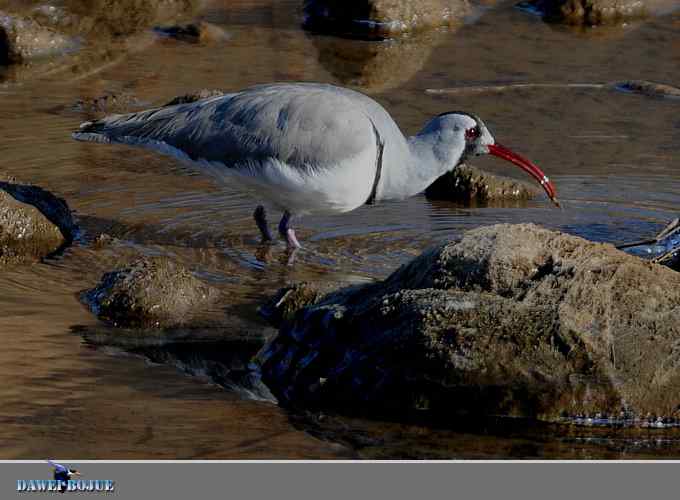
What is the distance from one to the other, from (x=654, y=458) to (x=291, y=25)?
407 inches

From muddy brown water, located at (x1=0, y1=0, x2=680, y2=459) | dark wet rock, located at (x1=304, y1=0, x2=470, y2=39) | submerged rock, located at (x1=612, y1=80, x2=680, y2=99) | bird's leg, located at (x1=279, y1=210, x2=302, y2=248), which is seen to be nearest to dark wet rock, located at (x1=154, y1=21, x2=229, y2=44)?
muddy brown water, located at (x1=0, y1=0, x2=680, y2=459)

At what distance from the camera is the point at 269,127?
29.4 feet

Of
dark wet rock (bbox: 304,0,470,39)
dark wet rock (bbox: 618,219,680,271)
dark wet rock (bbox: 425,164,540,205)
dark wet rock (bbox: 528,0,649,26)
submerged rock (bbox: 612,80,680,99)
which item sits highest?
dark wet rock (bbox: 528,0,649,26)

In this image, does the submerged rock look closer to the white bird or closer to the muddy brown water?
the muddy brown water

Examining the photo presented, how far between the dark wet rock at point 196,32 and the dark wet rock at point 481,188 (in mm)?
5090

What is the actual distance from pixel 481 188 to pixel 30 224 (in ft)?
11.3

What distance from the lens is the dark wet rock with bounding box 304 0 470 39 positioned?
49.6 feet

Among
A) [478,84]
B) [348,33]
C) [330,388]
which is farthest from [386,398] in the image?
[348,33]

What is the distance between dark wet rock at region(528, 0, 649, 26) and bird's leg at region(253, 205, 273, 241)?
23.9 ft

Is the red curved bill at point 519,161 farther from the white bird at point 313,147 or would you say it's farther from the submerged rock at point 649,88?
the submerged rock at point 649,88

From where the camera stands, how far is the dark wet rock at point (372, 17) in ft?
49.6

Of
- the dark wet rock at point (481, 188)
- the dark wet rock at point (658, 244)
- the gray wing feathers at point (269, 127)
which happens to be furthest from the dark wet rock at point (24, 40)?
the dark wet rock at point (658, 244)

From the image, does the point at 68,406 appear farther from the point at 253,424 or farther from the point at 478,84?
the point at 478,84

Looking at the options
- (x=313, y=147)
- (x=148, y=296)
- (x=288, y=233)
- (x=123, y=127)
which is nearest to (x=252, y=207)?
(x=288, y=233)
